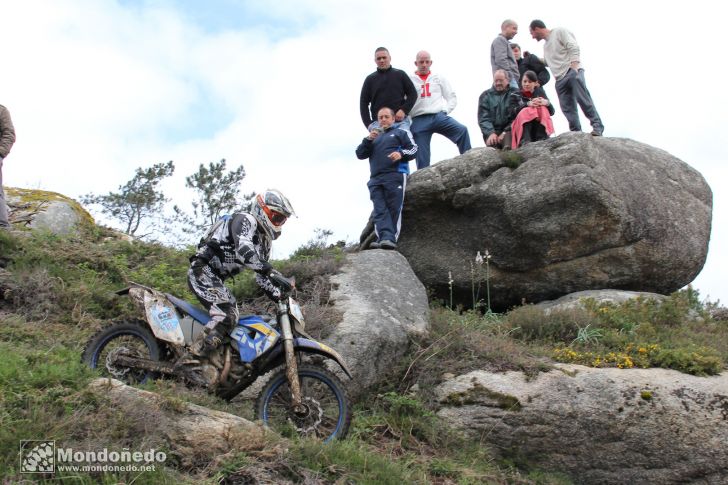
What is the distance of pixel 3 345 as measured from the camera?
7164mm

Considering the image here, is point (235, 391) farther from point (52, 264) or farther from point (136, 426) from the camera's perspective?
point (52, 264)

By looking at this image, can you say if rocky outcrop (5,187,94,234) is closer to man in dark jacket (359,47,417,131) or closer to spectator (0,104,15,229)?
spectator (0,104,15,229)

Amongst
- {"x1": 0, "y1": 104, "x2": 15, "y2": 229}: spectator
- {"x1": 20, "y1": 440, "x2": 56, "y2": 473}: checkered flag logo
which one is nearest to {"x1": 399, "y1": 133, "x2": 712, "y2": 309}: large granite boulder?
{"x1": 0, "y1": 104, "x2": 15, "y2": 229}: spectator

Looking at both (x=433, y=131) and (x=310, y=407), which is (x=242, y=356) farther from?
(x=433, y=131)

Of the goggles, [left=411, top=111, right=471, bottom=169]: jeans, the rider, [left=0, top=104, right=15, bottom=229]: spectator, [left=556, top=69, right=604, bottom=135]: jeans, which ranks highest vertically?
[left=556, top=69, right=604, bottom=135]: jeans

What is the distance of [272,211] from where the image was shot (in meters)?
7.42

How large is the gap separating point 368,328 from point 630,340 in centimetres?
360

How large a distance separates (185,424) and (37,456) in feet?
4.05

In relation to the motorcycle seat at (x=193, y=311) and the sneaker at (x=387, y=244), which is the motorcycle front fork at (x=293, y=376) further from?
the sneaker at (x=387, y=244)

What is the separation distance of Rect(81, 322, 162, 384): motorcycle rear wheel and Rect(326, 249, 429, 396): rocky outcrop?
7.77 ft

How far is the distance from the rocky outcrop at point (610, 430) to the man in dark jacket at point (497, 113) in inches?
215

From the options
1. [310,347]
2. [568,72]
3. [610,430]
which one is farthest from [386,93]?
[610,430]

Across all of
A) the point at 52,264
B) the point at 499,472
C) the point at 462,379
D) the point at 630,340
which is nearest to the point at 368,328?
the point at 462,379

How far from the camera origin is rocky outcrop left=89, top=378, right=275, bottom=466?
5781 mm
